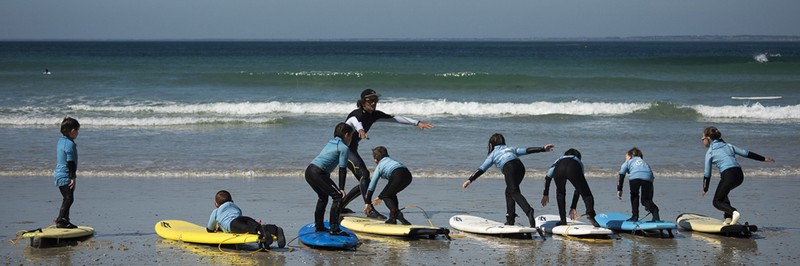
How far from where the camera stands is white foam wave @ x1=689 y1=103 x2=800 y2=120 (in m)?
28.2

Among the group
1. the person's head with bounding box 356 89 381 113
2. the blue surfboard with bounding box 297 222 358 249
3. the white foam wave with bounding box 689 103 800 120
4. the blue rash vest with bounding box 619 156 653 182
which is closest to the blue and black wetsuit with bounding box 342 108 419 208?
the person's head with bounding box 356 89 381 113

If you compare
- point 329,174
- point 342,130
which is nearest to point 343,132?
point 342,130

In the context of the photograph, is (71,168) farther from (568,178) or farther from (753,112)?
(753,112)

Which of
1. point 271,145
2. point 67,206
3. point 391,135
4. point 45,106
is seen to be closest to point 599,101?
point 391,135

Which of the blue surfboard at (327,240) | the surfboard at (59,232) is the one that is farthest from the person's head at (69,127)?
the blue surfboard at (327,240)

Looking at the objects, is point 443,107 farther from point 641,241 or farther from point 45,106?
point 641,241

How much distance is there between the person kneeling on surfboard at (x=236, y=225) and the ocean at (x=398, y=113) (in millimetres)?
5445

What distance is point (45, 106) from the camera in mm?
29453

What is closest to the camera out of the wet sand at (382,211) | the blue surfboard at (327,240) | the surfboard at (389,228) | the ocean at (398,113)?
the wet sand at (382,211)

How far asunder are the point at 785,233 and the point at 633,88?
89.6ft

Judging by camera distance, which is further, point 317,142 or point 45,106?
point 45,106

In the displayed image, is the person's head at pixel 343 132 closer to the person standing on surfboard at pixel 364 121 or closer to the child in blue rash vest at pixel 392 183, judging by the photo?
the child in blue rash vest at pixel 392 183

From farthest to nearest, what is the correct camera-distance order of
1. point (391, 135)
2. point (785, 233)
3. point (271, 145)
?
point (391, 135)
point (271, 145)
point (785, 233)

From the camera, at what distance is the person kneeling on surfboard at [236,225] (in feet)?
31.0
